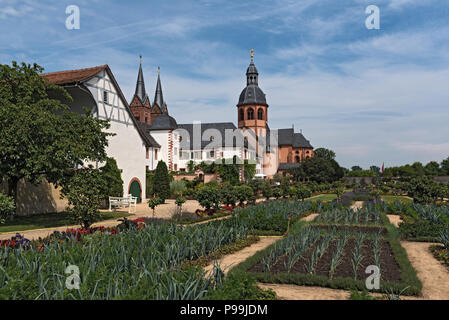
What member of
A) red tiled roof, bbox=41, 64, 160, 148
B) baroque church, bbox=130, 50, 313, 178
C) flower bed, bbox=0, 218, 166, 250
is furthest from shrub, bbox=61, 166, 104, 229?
baroque church, bbox=130, 50, 313, 178

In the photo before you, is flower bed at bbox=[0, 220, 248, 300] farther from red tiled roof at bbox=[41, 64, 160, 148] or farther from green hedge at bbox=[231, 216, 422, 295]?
red tiled roof at bbox=[41, 64, 160, 148]

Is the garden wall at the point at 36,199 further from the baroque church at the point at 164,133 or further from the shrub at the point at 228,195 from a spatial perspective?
the shrub at the point at 228,195

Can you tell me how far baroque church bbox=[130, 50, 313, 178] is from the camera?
5075cm

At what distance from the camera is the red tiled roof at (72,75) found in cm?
2055

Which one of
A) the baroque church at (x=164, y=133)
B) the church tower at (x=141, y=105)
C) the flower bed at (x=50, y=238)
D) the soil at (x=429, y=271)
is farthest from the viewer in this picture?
the church tower at (x=141, y=105)

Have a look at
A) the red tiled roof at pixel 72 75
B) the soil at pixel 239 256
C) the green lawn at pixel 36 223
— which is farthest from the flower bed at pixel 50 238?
the red tiled roof at pixel 72 75

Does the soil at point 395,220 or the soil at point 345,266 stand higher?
the soil at point 345,266

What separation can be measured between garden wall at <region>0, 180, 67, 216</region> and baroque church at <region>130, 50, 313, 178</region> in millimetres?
28085

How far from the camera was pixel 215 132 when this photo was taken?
6519 centimetres

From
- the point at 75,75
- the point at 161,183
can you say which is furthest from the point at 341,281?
the point at 161,183

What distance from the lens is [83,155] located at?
1471 cm

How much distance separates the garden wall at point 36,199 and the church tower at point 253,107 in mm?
50871

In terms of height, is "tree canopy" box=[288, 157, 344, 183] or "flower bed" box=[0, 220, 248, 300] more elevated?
"tree canopy" box=[288, 157, 344, 183]
